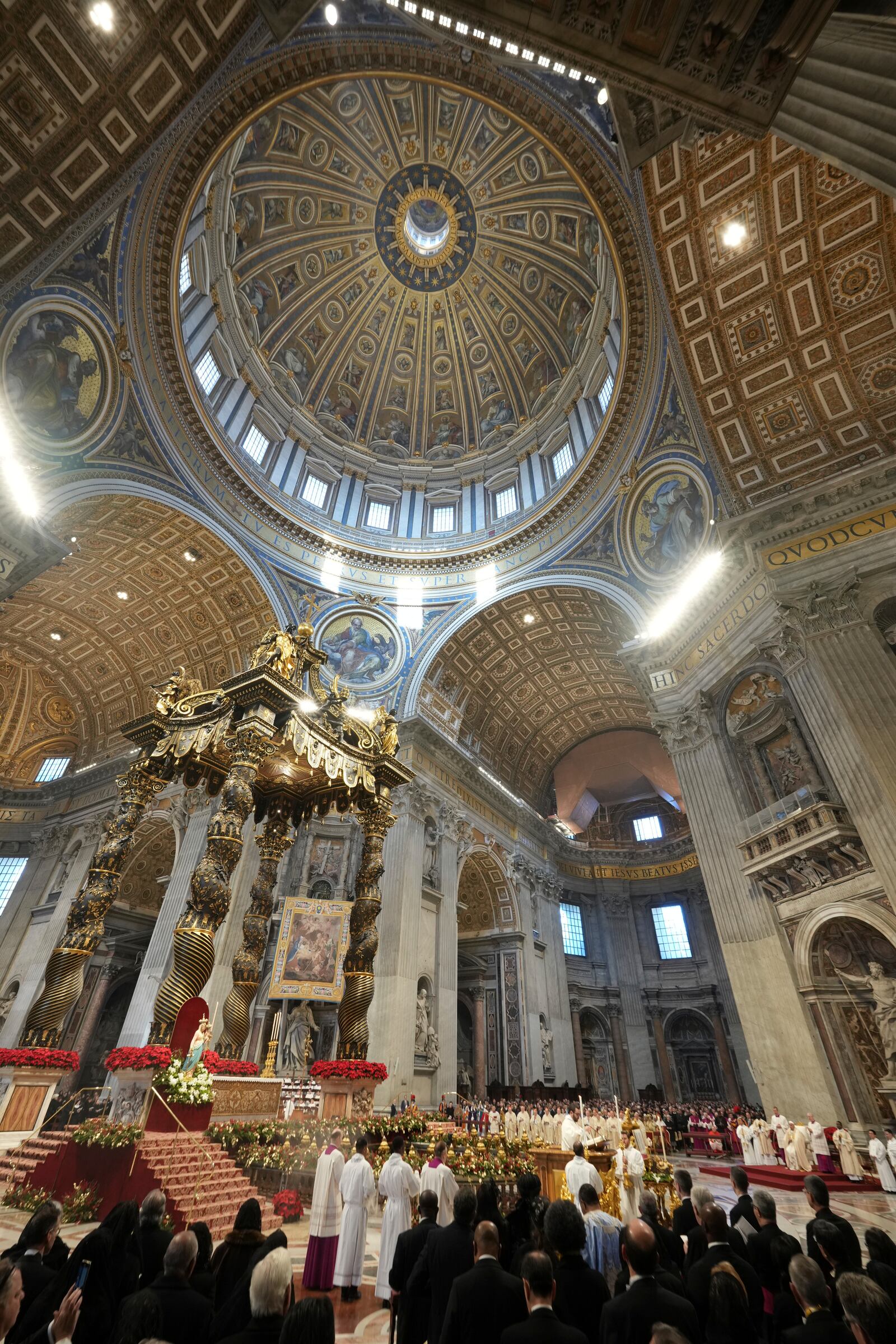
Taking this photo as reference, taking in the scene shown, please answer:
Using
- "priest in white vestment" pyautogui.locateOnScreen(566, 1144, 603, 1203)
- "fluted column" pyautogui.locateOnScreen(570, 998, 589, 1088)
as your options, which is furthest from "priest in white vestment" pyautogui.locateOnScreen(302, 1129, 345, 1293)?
"fluted column" pyautogui.locateOnScreen(570, 998, 589, 1088)

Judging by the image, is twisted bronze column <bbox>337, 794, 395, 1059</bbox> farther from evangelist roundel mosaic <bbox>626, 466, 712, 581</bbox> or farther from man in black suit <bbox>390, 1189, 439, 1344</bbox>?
evangelist roundel mosaic <bbox>626, 466, 712, 581</bbox>

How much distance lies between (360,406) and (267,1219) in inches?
913

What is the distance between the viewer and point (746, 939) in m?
11.9

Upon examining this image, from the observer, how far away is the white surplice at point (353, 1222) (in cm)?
503

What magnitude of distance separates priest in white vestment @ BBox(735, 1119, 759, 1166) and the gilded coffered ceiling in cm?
1660

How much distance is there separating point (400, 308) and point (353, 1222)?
25380 millimetres

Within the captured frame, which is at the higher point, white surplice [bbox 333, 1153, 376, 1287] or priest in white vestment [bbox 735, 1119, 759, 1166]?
priest in white vestment [bbox 735, 1119, 759, 1166]

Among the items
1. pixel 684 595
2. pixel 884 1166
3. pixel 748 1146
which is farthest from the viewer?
pixel 684 595

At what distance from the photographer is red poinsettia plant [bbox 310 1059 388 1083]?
9.27 meters

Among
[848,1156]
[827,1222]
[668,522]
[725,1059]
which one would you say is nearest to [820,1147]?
[848,1156]

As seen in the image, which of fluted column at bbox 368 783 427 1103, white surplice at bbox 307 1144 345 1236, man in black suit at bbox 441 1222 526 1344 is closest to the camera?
man in black suit at bbox 441 1222 526 1344

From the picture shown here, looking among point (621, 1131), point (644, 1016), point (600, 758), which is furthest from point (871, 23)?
point (644, 1016)

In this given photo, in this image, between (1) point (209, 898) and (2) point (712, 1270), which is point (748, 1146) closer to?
(1) point (209, 898)

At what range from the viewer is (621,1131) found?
1177cm
